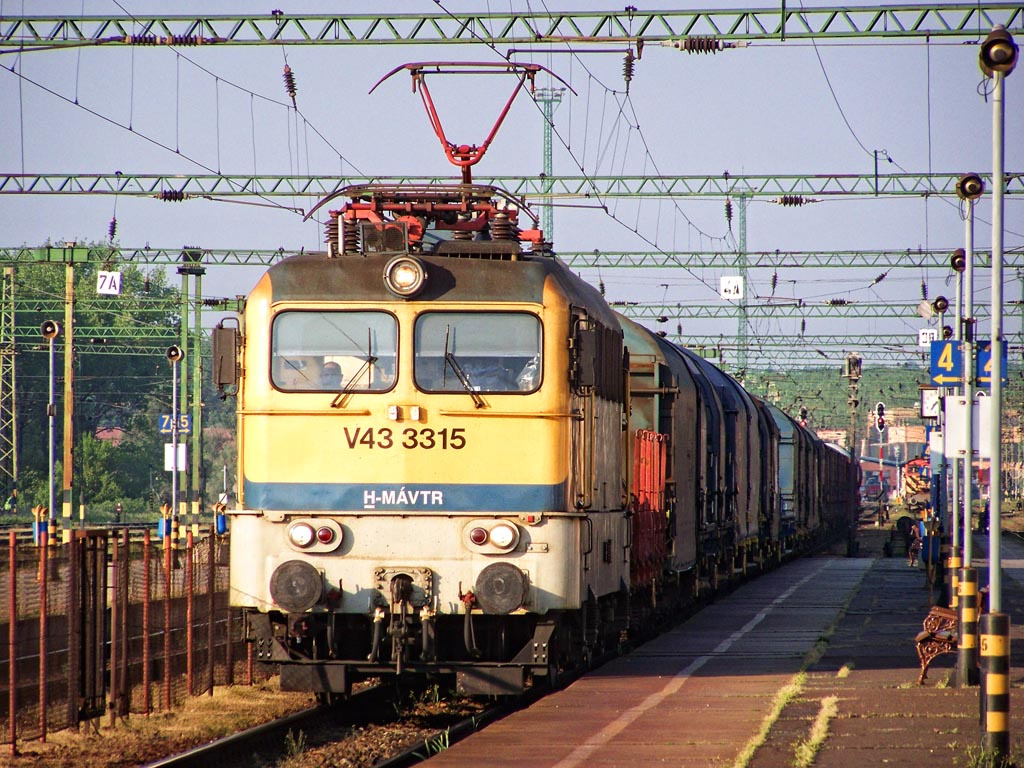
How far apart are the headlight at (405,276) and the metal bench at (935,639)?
17.7 ft

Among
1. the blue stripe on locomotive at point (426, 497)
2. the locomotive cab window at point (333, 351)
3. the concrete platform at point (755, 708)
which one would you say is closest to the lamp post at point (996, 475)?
the concrete platform at point (755, 708)

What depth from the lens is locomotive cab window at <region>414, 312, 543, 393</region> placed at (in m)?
12.3

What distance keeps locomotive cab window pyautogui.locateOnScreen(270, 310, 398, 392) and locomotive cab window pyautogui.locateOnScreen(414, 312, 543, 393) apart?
0.27 meters

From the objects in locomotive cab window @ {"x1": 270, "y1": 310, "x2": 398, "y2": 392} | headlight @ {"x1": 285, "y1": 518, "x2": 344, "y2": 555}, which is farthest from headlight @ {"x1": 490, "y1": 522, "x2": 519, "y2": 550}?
locomotive cab window @ {"x1": 270, "y1": 310, "x2": 398, "y2": 392}

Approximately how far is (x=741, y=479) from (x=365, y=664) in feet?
53.6

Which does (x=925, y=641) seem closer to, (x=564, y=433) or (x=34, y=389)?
(x=564, y=433)

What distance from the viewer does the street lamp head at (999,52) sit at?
11.0m

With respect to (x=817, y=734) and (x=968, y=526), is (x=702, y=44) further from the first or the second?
(x=817, y=734)

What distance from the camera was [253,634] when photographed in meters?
12.4

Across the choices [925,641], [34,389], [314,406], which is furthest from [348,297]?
[34,389]

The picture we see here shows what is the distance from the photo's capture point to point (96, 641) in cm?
1217

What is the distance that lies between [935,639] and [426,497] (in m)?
4.91

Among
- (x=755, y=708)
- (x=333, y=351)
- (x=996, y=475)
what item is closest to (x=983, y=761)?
(x=996, y=475)

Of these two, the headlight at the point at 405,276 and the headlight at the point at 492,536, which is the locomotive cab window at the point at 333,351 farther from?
the headlight at the point at 492,536
